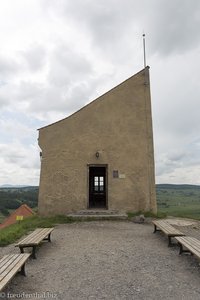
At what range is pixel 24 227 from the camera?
11391mm

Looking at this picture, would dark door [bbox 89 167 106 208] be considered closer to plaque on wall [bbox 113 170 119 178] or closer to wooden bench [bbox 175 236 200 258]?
plaque on wall [bbox 113 170 119 178]

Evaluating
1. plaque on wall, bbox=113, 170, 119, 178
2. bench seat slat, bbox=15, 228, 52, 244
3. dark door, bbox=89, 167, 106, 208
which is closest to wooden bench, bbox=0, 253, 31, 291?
bench seat slat, bbox=15, 228, 52, 244

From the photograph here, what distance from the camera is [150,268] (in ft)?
20.2

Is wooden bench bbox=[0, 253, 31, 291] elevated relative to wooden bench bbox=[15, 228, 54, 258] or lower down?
lower down

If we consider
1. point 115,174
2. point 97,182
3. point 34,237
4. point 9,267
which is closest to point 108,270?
point 9,267

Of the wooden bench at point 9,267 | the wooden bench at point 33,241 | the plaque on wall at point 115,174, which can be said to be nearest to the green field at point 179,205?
the plaque on wall at point 115,174

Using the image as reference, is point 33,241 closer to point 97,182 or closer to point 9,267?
point 9,267

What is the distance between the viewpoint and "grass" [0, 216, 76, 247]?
924cm

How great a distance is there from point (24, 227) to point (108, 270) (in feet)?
20.0

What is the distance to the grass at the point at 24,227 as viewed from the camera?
924cm

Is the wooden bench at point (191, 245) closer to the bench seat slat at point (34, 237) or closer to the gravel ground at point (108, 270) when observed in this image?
the gravel ground at point (108, 270)

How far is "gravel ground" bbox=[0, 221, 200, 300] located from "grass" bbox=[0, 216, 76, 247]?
914 mm

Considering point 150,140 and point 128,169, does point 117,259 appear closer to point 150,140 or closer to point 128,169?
point 128,169

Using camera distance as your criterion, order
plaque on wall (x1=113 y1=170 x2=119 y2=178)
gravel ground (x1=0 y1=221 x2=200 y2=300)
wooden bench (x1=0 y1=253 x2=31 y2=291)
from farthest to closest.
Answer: plaque on wall (x1=113 y1=170 x2=119 y2=178) < gravel ground (x1=0 y1=221 x2=200 y2=300) < wooden bench (x1=0 y1=253 x2=31 y2=291)
